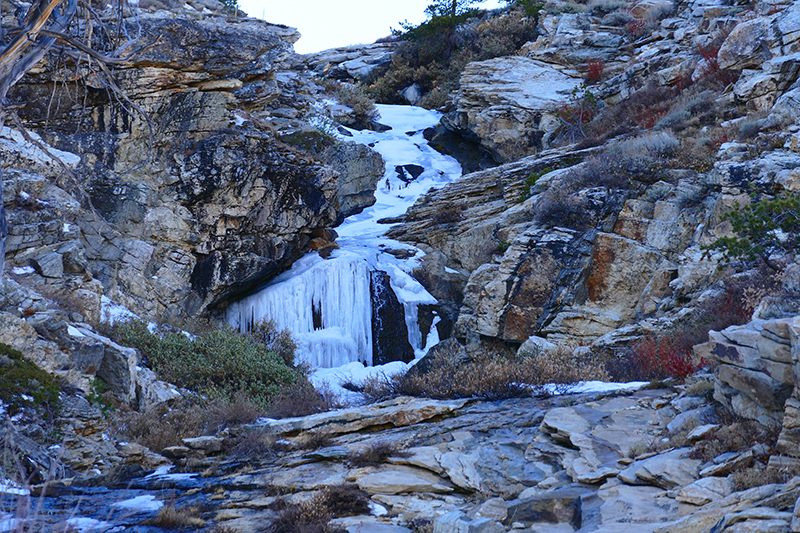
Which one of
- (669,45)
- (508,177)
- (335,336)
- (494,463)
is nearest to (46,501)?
(494,463)

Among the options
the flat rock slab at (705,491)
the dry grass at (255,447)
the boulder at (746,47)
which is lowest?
the dry grass at (255,447)

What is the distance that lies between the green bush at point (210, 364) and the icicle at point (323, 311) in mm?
2424

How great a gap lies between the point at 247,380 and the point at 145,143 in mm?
6804

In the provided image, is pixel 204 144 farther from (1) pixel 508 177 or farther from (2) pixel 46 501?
(2) pixel 46 501

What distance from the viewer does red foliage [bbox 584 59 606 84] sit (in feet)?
74.9

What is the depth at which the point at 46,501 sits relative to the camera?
5.13 meters

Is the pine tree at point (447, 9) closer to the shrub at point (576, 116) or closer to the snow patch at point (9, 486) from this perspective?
the shrub at point (576, 116)

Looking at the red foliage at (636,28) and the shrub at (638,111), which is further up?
the red foliage at (636,28)

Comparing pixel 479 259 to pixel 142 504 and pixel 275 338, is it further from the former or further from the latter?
pixel 142 504

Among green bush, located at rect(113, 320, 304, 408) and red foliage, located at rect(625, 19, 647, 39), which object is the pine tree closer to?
red foliage, located at rect(625, 19, 647, 39)

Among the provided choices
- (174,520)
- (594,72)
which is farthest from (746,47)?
(174,520)

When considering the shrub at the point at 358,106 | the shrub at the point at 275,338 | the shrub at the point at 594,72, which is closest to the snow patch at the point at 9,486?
the shrub at the point at 275,338

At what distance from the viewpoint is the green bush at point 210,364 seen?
10.9 meters

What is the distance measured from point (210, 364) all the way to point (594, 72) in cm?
1884
